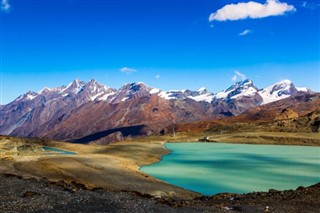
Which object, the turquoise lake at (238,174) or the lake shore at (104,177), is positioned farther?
the turquoise lake at (238,174)

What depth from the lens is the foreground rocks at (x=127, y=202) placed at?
32.0 metres

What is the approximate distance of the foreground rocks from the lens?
32.0 meters

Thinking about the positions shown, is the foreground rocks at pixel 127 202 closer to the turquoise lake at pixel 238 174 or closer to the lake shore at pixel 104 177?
the lake shore at pixel 104 177

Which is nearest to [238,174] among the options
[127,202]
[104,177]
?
[104,177]

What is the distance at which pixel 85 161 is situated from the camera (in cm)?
7706

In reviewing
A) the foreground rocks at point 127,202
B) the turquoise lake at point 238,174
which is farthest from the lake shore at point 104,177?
the turquoise lake at point 238,174

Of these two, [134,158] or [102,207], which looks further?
[134,158]

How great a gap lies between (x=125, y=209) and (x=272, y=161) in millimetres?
68210

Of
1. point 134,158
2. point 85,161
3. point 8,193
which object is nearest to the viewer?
point 8,193

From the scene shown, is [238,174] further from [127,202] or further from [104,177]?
[127,202]

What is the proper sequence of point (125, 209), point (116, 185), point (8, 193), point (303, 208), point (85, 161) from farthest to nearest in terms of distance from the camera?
1. point (85, 161)
2. point (116, 185)
3. point (8, 193)
4. point (303, 208)
5. point (125, 209)

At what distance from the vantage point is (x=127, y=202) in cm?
3475

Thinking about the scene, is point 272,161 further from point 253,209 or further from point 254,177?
point 253,209

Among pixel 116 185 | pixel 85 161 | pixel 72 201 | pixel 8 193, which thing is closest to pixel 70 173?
pixel 116 185
